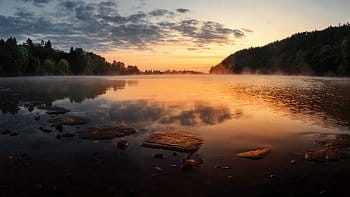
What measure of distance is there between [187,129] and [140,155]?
503 inches

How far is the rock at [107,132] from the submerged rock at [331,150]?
19143 mm

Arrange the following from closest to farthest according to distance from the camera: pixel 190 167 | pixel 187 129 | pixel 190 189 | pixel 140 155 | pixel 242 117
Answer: pixel 190 189 → pixel 190 167 → pixel 140 155 → pixel 187 129 → pixel 242 117

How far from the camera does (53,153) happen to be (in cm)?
2780

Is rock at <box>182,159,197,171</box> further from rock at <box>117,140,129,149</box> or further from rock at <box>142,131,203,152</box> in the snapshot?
rock at <box>117,140,129,149</box>

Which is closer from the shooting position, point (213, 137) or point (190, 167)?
point (190, 167)

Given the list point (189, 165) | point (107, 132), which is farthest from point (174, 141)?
point (107, 132)

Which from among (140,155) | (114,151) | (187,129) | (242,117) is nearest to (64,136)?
(114,151)

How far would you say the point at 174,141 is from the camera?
3148 cm

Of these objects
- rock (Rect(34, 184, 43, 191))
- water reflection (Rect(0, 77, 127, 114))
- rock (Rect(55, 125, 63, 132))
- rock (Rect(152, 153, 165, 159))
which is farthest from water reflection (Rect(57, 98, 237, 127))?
rock (Rect(34, 184, 43, 191))

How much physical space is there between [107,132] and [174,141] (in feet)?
28.2

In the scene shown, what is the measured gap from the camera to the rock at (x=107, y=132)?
1325 inches

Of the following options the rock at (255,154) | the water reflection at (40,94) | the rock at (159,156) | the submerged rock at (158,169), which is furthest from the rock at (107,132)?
the water reflection at (40,94)

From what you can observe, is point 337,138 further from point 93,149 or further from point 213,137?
point 93,149

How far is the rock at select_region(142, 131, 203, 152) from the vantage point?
29519 mm
